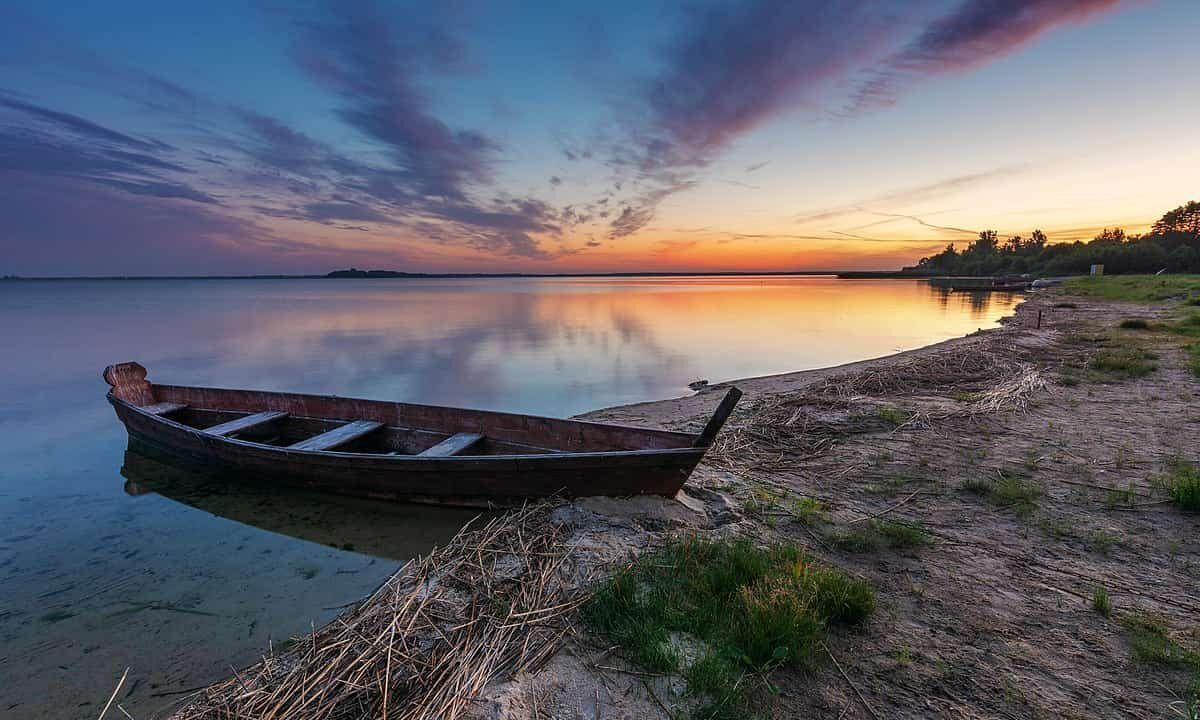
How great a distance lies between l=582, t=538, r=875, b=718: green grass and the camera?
3.11 meters

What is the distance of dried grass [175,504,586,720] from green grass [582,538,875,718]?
1.58 ft

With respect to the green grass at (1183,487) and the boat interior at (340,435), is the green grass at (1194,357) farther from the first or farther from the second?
the boat interior at (340,435)

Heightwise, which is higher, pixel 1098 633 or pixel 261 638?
pixel 1098 633

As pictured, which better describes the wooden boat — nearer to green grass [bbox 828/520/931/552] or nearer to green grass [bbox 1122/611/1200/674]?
green grass [bbox 828/520/931/552]

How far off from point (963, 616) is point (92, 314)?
70477mm

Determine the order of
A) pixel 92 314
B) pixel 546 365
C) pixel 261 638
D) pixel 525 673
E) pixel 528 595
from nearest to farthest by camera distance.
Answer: pixel 525 673 < pixel 528 595 < pixel 261 638 < pixel 546 365 < pixel 92 314

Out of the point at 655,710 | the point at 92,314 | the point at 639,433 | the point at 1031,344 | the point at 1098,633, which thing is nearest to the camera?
the point at 655,710

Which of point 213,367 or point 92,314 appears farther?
point 92,314

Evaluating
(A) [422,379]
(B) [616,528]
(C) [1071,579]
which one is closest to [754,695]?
(B) [616,528]

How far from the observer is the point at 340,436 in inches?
327

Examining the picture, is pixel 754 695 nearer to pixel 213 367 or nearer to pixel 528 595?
pixel 528 595

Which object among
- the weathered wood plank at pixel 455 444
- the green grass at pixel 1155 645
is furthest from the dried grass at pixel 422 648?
the green grass at pixel 1155 645

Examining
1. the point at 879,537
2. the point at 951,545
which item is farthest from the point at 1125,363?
the point at 879,537

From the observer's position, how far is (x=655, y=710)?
291cm
